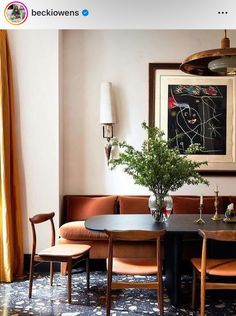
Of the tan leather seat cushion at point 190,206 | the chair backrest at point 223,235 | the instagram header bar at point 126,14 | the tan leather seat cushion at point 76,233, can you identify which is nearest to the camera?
the instagram header bar at point 126,14

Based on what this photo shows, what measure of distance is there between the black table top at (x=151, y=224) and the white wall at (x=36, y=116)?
1.03 metres

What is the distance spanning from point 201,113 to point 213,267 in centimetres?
228

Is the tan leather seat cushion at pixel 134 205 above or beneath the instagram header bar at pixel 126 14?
beneath

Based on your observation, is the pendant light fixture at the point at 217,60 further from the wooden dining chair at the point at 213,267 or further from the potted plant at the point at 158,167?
the wooden dining chair at the point at 213,267

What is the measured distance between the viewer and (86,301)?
348cm

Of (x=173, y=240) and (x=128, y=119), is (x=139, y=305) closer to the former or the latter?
(x=173, y=240)

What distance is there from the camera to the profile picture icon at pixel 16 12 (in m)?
2.15

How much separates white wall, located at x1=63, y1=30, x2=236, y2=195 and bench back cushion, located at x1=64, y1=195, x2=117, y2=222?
0.24 m

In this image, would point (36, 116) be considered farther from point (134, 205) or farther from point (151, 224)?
point (151, 224)

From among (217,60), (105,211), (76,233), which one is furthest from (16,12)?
(105,211)

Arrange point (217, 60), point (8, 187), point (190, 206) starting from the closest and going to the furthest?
point (217, 60) → point (8, 187) → point (190, 206)

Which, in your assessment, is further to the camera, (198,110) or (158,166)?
(198,110)

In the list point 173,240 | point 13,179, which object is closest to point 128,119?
point 13,179

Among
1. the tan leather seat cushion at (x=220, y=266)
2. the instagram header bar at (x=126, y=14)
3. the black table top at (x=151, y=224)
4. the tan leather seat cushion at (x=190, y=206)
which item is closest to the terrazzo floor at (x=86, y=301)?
the tan leather seat cushion at (x=220, y=266)
